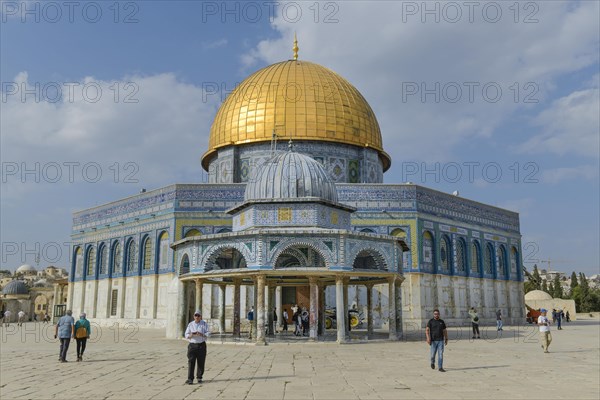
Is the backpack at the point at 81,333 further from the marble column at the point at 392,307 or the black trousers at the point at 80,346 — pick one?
the marble column at the point at 392,307

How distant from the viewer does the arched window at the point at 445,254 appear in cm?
3291

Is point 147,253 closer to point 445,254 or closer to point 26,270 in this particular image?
point 445,254

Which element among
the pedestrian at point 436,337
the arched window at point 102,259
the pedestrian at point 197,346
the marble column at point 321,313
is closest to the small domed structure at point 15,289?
the arched window at point 102,259

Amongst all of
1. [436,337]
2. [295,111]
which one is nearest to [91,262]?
[295,111]

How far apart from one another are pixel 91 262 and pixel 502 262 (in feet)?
90.5

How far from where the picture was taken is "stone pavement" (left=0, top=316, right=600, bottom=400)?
8633 mm

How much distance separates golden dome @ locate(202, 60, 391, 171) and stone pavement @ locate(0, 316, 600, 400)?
19.6 metres

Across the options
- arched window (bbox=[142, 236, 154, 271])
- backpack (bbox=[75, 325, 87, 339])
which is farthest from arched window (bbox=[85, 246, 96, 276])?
backpack (bbox=[75, 325, 87, 339])

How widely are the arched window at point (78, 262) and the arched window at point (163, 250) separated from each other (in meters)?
8.53

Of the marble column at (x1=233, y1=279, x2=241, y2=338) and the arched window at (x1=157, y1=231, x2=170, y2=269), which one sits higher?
the arched window at (x1=157, y1=231, x2=170, y2=269)

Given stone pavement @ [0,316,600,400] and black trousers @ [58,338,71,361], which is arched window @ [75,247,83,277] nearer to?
stone pavement @ [0,316,600,400]

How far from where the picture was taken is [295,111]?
34.5 metres

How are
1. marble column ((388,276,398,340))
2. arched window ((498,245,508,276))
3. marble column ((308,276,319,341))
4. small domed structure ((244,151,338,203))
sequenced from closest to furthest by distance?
1. marble column ((308,276,319,341))
2. marble column ((388,276,398,340))
3. small domed structure ((244,151,338,203))
4. arched window ((498,245,508,276))

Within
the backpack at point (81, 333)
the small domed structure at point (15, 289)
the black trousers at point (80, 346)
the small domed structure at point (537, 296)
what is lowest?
the black trousers at point (80, 346)
